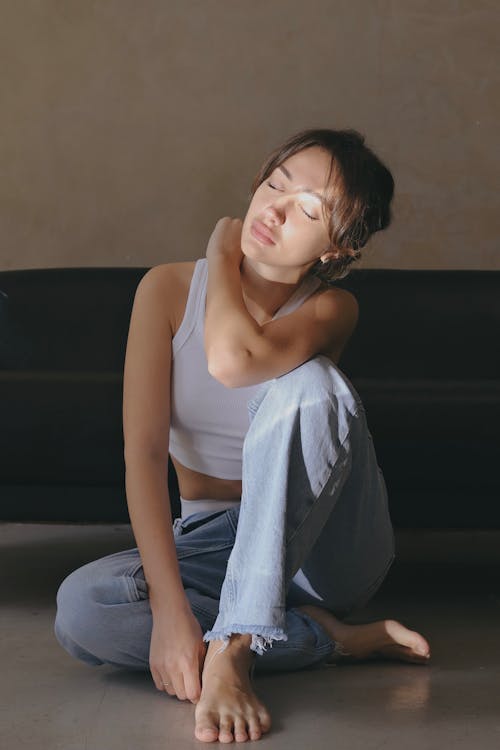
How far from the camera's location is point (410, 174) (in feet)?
10.8

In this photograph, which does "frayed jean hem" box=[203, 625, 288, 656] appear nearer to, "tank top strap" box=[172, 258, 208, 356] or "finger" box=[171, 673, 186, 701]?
"finger" box=[171, 673, 186, 701]

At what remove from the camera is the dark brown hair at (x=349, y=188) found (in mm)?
1606

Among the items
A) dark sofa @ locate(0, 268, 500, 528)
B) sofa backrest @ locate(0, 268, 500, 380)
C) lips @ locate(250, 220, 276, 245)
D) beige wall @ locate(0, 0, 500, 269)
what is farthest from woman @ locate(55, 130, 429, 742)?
beige wall @ locate(0, 0, 500, 269)

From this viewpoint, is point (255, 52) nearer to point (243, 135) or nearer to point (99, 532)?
point (243, 135)

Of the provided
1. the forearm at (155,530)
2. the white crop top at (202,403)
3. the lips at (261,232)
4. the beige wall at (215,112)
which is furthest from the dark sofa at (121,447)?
the beige wall at (215,112)

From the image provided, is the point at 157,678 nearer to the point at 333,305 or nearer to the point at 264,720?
the point at 264,720

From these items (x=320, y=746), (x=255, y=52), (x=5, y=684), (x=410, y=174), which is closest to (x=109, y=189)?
(x=255, y=52)

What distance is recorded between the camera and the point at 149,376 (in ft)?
5.46

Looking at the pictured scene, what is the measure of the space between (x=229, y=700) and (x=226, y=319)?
56cm

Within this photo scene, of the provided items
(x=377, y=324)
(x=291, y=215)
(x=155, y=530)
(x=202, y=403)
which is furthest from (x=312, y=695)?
(x=377, y=324)

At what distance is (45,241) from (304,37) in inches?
40.6

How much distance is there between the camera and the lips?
1.60 meters

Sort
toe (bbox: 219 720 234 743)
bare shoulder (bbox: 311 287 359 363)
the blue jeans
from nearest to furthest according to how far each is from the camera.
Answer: toe (bbox: 219 720 234 743)
the blue jeans
bare shoulder (bbox: 311 287 359 363)

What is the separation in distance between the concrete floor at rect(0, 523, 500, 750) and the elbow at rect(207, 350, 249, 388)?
1.51 feet
